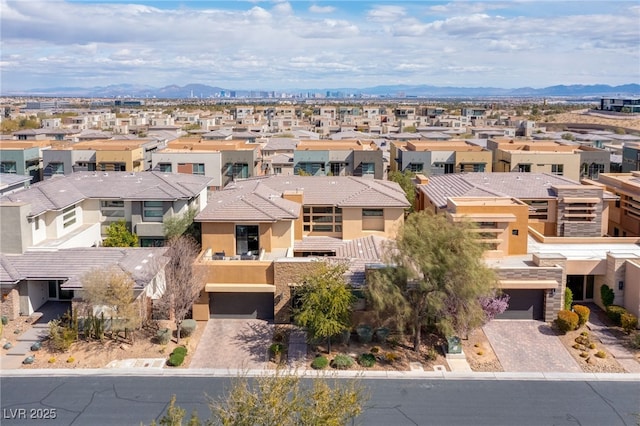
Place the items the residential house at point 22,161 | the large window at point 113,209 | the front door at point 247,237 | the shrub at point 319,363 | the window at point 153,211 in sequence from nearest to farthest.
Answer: the shrub at point 319,363 → the front door at point 247,237 → the window at point 153,211 → the large window at point 113,209 → the residential house at point 22,161

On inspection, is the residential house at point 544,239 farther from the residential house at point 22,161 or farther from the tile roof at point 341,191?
the residential house at point 22,161

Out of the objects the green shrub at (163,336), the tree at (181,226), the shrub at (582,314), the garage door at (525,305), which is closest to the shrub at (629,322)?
the shrub at (582,314)

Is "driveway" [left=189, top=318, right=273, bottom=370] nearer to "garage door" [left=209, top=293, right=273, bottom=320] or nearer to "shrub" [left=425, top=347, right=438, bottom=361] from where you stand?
"garage door" [left=209, top=293, right=273, bottom=320]

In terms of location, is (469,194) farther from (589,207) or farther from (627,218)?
(627,218)

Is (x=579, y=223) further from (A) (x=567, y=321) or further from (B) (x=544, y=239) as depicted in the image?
(A) (x=567, y=321)

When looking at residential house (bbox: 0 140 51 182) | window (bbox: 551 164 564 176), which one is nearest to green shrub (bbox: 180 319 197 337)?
residential house (bbox: 0 140 51 182)


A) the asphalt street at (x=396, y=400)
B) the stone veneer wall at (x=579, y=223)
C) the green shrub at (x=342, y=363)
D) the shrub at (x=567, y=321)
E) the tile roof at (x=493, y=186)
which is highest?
the tile roof at (x=493, y=186)
